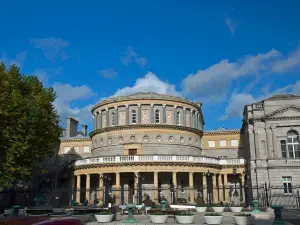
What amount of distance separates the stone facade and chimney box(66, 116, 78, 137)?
38738 millimetres

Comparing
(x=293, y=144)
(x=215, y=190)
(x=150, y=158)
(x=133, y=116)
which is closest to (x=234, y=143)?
(x=215, y=190)

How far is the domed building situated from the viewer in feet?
132

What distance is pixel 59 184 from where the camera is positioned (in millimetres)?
51656

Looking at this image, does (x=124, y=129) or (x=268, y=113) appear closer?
(x=268, y=113)

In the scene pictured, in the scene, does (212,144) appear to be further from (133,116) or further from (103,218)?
(103,218)

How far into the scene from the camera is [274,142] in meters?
39.3

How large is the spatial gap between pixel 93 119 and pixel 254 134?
998 inches

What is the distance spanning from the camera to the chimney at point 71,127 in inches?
2657

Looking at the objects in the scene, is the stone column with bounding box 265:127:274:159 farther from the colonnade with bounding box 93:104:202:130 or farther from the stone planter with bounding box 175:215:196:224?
the stone planter with bounding box 175:215:196:224

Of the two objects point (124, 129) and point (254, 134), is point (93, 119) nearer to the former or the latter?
point (124, 129)

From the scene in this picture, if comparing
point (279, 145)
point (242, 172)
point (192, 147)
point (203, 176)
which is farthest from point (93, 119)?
point (279, 145)

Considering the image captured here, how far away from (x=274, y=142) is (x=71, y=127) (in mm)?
42285

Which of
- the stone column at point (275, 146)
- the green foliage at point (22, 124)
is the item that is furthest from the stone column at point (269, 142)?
the green foliage at point (22, 124)

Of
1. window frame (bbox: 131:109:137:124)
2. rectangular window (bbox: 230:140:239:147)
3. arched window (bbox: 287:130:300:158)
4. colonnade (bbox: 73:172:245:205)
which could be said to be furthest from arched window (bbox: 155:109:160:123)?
arched window (bbox: 287:130:300:158)
